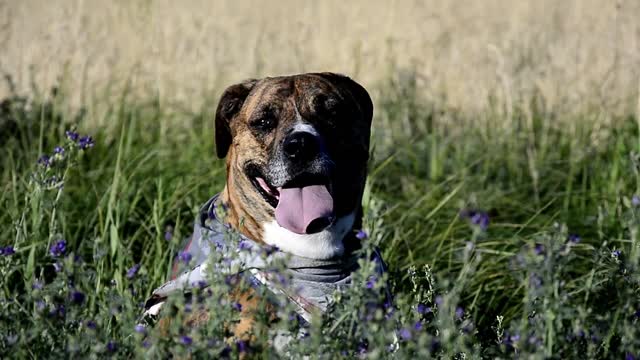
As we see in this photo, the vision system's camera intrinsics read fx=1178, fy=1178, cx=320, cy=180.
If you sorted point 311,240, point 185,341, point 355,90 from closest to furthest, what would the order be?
point 185,341 → point 311,240 → point 355,90

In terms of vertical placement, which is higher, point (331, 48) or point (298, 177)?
point (298, 177)

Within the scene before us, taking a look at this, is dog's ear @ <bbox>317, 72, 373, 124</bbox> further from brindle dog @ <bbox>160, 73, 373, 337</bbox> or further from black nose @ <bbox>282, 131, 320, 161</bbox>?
black nose @ <bbox>282, 131, 320, 161</bbox>

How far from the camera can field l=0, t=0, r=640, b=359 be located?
502cm

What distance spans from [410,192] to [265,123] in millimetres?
1928

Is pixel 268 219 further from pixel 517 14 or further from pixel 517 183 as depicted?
pixel 517 14

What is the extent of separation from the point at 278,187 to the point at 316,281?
455 mm

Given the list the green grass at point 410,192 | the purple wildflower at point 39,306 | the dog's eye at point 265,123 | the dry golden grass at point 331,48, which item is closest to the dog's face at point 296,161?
the dog's eye at point 265,123

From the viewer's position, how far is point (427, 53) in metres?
8.54

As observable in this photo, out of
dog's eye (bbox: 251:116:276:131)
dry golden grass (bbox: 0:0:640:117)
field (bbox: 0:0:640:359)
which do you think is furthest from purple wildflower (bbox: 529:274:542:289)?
dry golden grass (bbox: 0:0:640:117)

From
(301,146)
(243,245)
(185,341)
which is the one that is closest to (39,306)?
(185,341)

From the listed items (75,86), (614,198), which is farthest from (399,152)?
(75,86)

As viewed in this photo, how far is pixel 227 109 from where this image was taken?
5.04m

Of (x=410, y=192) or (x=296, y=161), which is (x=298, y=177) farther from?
(x=410, y=192)

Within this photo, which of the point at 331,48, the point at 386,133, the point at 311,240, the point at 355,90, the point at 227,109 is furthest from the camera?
the point at 331,48
